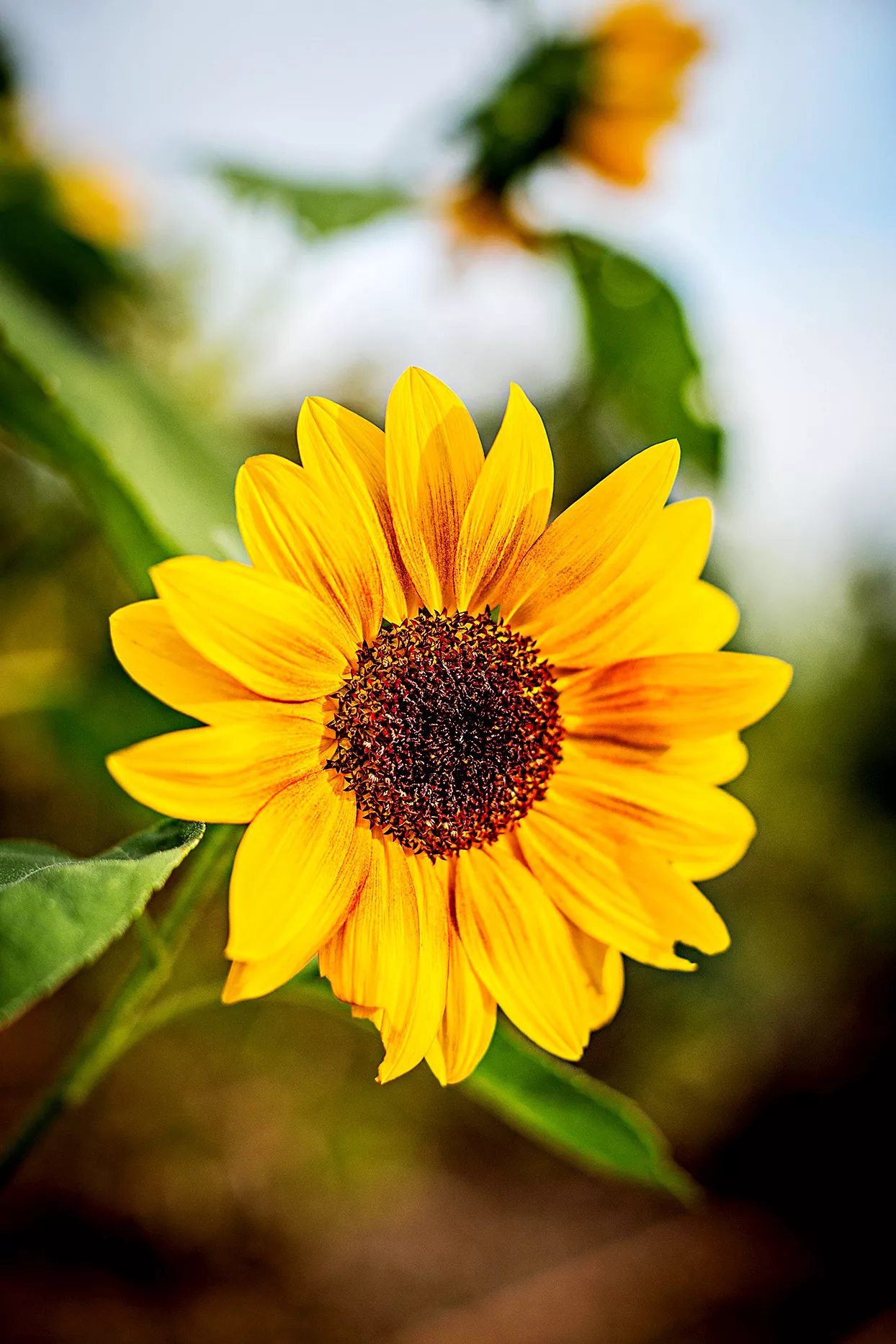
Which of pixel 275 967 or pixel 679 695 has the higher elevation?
pixel 679 695

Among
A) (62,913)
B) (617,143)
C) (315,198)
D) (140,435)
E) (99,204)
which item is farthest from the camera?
(99,204)

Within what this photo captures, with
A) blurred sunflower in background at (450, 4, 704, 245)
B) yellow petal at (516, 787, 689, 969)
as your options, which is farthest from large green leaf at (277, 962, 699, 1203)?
blurred sunflower in background at (450, 4, 704, 245)

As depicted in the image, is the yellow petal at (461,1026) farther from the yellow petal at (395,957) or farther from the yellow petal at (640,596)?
the yellow petal at (640,596)

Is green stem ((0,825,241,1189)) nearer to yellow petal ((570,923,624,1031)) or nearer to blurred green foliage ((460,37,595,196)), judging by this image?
yellow petal ((570,923,624,1031))

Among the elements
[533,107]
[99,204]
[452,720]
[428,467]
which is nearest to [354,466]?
[428,467]

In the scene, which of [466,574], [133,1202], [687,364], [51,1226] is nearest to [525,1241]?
[133,1202]

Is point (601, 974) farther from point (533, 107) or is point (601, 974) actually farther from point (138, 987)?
point (533, 107)
